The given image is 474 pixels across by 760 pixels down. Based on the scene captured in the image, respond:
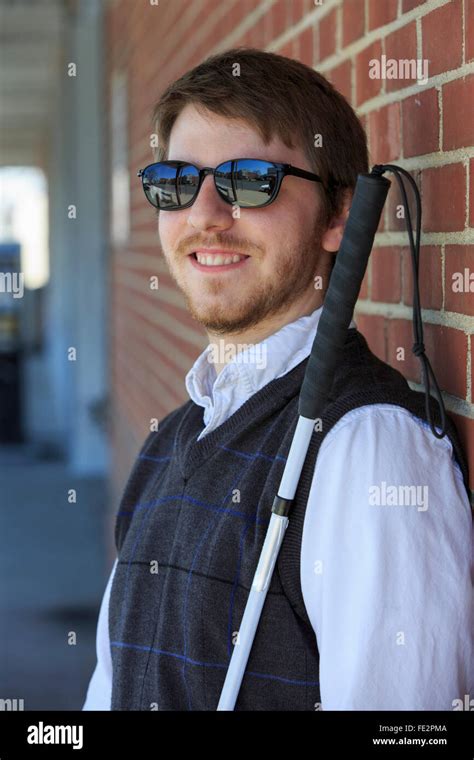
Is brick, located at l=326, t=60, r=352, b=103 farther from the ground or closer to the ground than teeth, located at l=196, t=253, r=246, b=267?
farther from the ground

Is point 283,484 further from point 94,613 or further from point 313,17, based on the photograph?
point 94,613

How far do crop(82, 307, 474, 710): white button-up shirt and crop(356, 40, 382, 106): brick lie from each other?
33.0 inches

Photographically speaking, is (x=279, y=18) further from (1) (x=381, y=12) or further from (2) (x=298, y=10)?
(1) (x=381, y=12)

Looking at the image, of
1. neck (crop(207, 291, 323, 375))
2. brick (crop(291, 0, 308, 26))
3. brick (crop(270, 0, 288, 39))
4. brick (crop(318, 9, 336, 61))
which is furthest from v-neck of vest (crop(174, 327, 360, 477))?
brick (crop(270, 0, 288, 39))

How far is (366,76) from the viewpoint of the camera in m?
2.27

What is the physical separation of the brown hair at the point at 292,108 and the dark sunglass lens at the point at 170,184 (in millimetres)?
120

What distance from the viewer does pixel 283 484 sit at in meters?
1.58

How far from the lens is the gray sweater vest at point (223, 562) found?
162cm

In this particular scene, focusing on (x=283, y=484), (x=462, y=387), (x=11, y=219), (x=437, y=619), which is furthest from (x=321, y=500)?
(x=11, y=219)

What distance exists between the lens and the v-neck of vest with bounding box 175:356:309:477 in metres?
1.81

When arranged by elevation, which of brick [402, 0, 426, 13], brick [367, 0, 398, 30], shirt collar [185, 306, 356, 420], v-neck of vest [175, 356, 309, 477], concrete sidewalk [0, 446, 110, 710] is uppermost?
brick [367, 0, 398, 30]

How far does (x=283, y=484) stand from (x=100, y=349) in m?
10.4

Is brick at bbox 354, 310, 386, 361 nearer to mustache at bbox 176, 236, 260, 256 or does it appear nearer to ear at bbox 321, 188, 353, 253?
ear at bbox 321, 188, 353, 253

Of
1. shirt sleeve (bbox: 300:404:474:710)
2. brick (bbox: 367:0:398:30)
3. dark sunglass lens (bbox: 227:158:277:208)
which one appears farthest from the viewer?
brick (bbox: 367:0:398:30)
